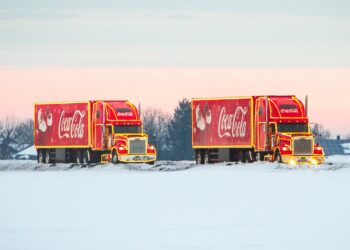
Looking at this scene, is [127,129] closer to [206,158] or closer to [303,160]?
[206,158]

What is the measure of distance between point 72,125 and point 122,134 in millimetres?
6843

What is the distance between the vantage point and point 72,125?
75.3m

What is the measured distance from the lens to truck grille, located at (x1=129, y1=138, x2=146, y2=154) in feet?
227

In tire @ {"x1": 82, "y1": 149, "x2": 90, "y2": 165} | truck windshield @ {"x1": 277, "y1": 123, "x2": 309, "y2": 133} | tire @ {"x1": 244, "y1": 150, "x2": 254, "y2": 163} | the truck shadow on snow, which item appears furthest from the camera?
tire @ {"x1": 82, "y1": 149, "x2": 90, "y2": 165}

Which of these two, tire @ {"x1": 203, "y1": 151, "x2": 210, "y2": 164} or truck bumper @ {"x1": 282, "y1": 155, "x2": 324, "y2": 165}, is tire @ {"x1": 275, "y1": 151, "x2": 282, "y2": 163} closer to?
truck bumper @ {"x1": 282, "y1": 155, "x2": 324, "y2": 165}

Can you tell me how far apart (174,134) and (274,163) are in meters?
110

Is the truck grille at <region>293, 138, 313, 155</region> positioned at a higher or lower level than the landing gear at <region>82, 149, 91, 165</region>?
higher

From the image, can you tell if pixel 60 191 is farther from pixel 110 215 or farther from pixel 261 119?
pixel 261 119

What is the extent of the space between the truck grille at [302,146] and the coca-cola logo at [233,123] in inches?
176

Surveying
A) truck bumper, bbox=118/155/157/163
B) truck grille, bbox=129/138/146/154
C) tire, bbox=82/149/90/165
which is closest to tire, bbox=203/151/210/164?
truck bumper, bbox=118/155/157/163

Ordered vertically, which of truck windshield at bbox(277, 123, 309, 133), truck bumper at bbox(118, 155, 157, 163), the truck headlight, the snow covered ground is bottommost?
the snow covered ground

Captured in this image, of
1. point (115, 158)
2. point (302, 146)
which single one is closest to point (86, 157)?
point (115, 158)

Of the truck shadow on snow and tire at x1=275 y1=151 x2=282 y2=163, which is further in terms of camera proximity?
tire at x1=275 y1=151 x2=282 y2=163

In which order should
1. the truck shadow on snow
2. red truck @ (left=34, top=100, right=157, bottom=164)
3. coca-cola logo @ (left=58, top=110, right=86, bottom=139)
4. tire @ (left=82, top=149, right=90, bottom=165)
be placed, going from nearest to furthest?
1. the truck shadow on snow
2. red truck @ (left=34, top=100, right=157, bottom=164)
3. coca-cola logo @ (left=58, top=110, right=86, bottom=139)
4. tire @ (left=82, top=149, right=90, bottom=165)
